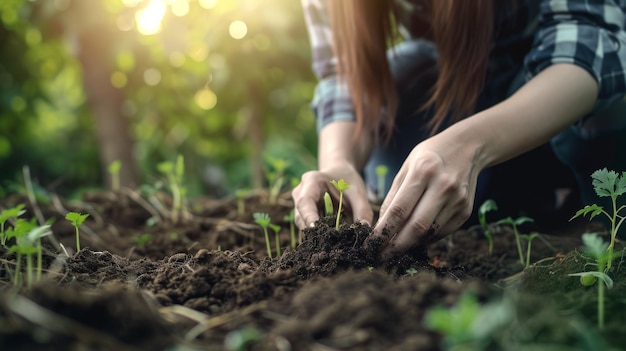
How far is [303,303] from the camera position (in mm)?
855

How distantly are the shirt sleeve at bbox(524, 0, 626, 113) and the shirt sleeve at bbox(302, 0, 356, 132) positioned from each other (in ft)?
2.42

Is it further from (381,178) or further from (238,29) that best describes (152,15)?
(381,178)

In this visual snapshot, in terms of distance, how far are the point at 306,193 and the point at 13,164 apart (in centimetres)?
729

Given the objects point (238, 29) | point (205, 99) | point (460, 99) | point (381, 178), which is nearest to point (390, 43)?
point (460, 99)

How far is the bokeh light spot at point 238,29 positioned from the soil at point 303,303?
276 cm

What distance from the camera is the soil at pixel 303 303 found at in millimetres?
741

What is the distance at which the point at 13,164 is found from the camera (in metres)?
7.63

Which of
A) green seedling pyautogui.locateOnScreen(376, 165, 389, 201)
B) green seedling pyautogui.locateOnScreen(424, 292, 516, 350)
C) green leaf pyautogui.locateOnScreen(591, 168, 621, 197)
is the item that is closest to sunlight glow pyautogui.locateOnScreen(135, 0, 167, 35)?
green seedling pyautogui.locateOnScreen(376, 165, 389, 201)

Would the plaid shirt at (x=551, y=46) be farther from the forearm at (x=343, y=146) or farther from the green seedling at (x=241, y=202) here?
the green seedling at (x=241, y=202)

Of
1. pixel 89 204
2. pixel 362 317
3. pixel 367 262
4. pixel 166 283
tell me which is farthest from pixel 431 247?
pixel 89 204

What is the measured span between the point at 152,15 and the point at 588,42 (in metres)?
2.89

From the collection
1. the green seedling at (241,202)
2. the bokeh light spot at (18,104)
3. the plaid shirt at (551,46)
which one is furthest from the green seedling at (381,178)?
the bokeh light spot at (18,104)

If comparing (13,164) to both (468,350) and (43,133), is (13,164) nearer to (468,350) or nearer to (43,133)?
(43,133)

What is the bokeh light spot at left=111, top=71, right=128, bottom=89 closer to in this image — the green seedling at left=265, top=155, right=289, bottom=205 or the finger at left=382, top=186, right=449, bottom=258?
the green seedling at left=265, top=155, right=289, bottom=205
